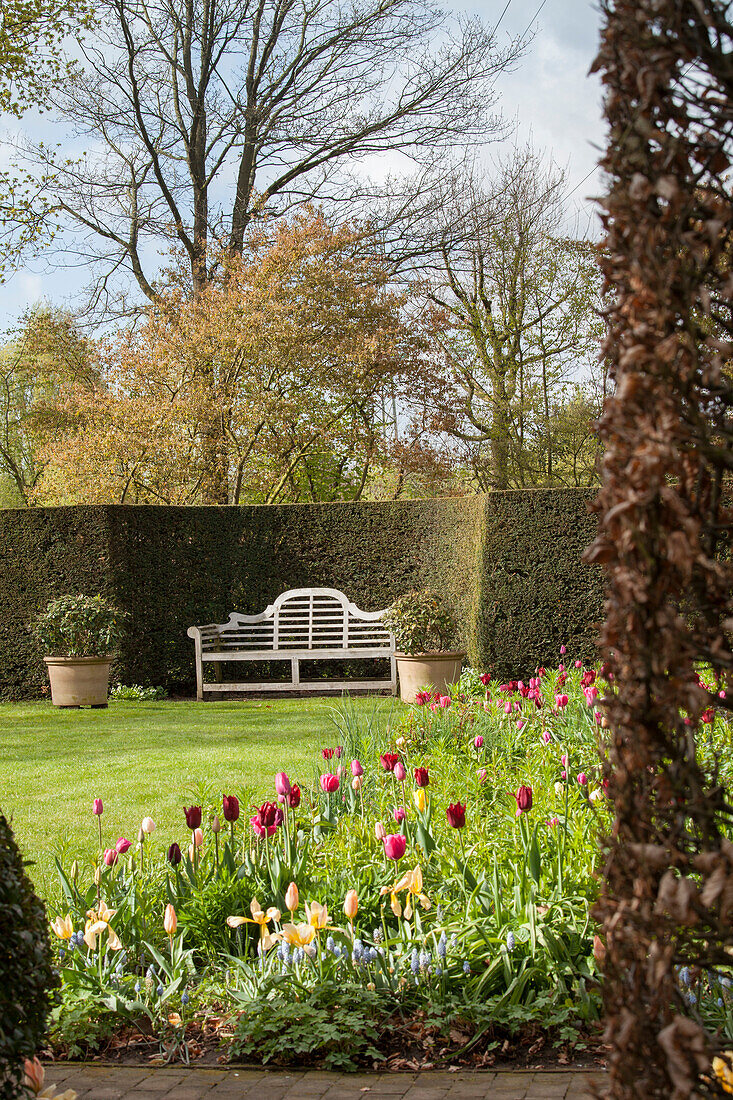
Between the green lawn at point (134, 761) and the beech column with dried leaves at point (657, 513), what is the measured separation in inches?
92.1

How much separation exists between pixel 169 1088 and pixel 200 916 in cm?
64

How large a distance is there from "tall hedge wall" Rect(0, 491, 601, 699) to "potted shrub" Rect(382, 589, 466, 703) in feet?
1.46

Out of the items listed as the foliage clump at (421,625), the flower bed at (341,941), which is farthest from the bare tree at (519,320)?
the flower bed at (341,941)

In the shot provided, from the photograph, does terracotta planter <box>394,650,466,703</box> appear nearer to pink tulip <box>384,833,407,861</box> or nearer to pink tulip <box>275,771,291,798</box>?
Answer: pink tulip <box>275,771,291,798</box>

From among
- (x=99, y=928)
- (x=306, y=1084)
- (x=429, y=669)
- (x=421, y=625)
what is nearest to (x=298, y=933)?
A: (x=306, y=1084)

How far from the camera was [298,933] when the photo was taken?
2.35m

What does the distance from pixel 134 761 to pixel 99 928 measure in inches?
170

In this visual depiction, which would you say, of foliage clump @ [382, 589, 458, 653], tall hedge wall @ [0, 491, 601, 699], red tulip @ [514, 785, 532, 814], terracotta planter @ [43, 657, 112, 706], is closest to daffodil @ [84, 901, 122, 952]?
red tulip @ [514, 785, 532, 814]

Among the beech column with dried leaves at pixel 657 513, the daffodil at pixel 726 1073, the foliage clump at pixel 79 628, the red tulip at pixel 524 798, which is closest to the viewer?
the beech column with dried leaves at pixel 657 513

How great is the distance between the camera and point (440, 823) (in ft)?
11.9

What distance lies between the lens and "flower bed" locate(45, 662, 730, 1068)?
2.41 m

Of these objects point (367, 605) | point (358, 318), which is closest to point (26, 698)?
point (367, 605)

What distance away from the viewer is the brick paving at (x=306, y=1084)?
2.15 meters

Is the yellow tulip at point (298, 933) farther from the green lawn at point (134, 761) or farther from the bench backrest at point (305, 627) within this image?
the bench backrest at point (305, 627)
